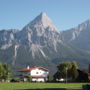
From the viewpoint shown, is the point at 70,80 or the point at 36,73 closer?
the point at 70,80

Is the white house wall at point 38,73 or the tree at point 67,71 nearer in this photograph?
the tree at point 67,71

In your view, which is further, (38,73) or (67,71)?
(38,73)

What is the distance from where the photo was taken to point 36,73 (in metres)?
197

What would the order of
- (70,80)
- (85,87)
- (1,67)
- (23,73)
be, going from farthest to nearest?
(23,73) → (1,67) → (70,80) → (85,87)

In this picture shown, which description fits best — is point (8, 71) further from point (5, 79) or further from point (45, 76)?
point (45, 76)

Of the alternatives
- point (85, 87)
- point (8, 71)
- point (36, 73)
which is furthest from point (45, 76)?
point (85, 87)

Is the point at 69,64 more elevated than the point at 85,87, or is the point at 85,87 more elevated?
the point at 69,64

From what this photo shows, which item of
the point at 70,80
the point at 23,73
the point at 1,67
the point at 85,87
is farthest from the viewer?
the point at 23,73

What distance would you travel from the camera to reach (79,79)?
144500 millimetres

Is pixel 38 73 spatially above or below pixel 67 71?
above

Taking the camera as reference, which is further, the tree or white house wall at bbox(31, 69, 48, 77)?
white house wall at bbox(31, 69, 48, 77)

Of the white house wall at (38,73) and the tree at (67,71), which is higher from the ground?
the white house wall at (38,73)

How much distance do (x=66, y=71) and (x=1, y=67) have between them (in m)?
29.1

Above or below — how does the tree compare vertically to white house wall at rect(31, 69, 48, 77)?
below
